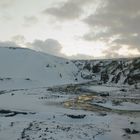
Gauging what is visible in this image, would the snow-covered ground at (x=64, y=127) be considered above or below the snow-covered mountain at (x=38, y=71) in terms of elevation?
below

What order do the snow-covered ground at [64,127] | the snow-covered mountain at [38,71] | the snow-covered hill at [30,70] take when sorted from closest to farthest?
the snow-covered ground at [64,127]
the snow-covered hill at [30,70]
the snow-covered mountain at [38,71]

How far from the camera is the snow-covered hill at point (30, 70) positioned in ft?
383

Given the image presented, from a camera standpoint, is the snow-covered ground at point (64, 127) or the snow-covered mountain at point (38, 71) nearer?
the snow-covered ground at point (64, 127)

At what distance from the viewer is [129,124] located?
3744cm

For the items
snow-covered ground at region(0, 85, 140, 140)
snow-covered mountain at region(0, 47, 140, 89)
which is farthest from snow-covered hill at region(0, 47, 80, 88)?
snow-covered ground at region(0, 85, 140, 140)

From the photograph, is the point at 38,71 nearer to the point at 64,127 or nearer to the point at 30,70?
the point at 30,70

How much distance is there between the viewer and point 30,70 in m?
135

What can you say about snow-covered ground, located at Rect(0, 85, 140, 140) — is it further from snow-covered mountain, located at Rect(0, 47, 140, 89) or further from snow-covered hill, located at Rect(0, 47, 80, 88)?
snow-covered hill, located at Rect(0, 47, 80, 88)

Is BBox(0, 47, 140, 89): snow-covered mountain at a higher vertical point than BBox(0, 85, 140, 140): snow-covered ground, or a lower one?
higher

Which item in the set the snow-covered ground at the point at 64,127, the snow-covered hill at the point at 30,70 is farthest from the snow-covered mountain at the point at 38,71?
the snow-covered ground at the point at 64,127

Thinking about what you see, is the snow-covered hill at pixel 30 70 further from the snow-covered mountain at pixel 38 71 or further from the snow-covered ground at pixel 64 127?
the snow-covered ground at pixel 64 127

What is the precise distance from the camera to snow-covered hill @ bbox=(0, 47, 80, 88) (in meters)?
117

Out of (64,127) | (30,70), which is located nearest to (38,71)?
(30,70)

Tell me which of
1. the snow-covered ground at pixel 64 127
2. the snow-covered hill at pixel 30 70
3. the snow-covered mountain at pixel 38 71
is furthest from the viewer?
the snow-covered mountain at pixel 38 71
